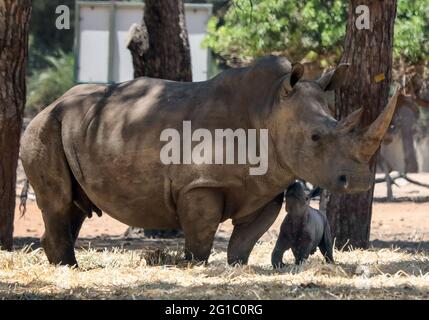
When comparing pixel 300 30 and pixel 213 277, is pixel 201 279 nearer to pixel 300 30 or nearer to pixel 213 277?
pixel 213 277

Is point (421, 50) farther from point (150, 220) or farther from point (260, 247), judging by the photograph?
point (150, 220)

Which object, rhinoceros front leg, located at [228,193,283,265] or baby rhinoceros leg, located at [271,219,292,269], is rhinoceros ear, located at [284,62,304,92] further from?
baby rhinoceros leg, located at [271,219,292,269]

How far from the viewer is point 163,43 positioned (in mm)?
14898

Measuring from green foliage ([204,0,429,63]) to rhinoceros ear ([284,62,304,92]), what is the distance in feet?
45.6

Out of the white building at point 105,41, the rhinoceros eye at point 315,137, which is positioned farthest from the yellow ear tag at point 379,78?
the white building at point 105,41

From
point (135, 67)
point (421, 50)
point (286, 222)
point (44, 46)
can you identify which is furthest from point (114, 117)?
point (44, 46)

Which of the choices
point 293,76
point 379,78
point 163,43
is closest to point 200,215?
point 293,76

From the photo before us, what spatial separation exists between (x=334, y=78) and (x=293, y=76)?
1.56 ft

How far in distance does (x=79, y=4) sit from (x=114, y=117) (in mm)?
7916

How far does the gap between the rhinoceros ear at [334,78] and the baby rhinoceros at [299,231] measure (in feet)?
3.96

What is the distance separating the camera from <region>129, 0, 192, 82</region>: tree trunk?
14.9m

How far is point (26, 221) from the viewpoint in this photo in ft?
66.3

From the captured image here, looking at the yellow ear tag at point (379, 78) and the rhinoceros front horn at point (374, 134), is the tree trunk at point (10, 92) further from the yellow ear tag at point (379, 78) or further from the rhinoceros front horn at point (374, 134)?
the rhinoceros front horn at point (374, 134)

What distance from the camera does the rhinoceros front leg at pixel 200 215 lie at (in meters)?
9.45
